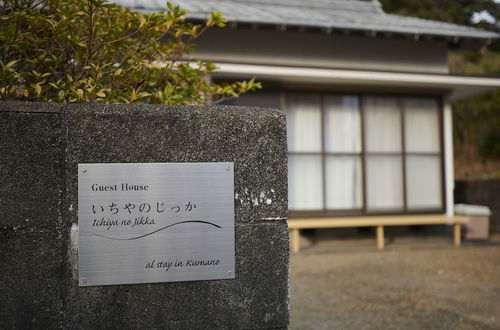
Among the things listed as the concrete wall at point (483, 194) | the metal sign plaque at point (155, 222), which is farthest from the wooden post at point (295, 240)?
the metal sign plaque at point (155, 222)

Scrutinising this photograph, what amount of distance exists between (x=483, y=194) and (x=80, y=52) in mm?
11467


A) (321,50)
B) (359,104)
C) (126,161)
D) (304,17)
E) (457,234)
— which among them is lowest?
(457,234)

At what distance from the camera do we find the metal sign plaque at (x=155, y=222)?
2.34m

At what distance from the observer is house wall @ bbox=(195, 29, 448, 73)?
8039mm

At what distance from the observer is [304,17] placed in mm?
8344

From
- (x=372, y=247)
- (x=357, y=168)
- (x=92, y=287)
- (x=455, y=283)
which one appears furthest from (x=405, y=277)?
(x=92, y=287)

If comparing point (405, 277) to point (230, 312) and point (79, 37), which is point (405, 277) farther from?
point (79, 37)

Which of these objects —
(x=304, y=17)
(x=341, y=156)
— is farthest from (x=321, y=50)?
(x=341, y=156)

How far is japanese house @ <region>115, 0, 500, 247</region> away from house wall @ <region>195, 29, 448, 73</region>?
0.05ft

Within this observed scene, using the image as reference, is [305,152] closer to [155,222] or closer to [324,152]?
[324,152]

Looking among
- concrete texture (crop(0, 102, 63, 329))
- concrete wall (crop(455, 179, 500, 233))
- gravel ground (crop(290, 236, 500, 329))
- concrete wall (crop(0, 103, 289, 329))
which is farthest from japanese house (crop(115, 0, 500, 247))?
concrete texture (crop(0, 102, 63, 329))

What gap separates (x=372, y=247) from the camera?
855cm

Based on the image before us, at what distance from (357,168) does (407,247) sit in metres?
1.45

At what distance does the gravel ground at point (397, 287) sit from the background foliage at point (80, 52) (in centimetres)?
244
